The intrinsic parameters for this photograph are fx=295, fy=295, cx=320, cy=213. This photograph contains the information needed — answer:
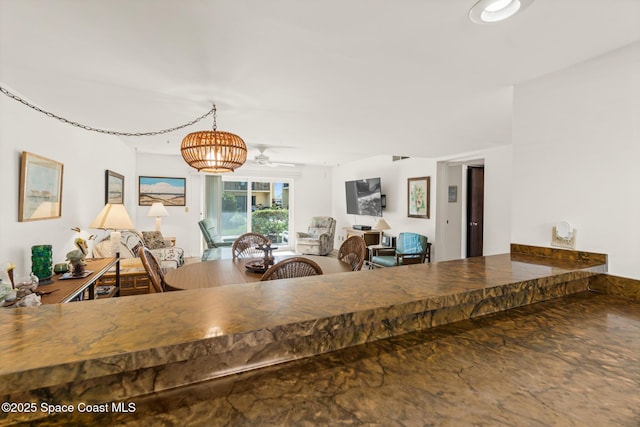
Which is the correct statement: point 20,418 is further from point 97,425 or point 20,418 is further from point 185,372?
point 185,372

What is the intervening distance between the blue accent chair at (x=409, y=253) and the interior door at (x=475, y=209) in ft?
3.26

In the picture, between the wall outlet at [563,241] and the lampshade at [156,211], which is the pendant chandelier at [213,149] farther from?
the lampshade at [156,211]

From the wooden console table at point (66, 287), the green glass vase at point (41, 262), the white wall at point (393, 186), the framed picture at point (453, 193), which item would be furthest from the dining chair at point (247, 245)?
the framed picture at point (453, 193)

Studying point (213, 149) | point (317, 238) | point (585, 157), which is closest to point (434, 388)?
point (585, 157)

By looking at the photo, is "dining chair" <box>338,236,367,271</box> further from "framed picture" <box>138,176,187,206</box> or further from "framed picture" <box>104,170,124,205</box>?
"framed picture" <box>138,176,187,206</box>

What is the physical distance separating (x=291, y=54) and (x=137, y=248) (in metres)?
3.66

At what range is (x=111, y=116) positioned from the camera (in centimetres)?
300

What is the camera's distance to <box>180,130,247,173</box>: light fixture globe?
2451mm

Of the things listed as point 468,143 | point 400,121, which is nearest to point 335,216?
point 468,143

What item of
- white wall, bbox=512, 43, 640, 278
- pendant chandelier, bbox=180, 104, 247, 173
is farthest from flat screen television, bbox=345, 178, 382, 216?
white wall, bbox=512, 43, 640, 278

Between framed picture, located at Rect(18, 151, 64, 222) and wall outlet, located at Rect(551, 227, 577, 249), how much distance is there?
3.67 meters

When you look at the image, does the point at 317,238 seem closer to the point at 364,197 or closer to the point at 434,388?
the point at 364,197

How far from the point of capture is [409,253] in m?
4.95

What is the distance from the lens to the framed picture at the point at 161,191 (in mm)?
6262
